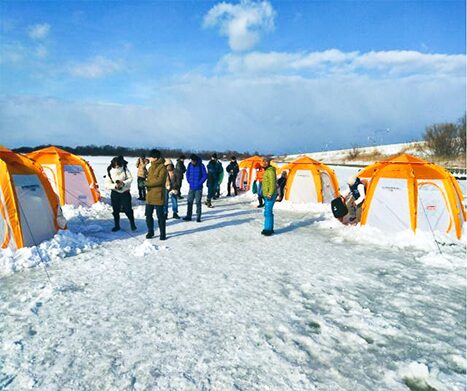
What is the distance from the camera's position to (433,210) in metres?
8.68

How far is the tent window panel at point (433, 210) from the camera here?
340 inches

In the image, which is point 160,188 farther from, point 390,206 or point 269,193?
point 390,206

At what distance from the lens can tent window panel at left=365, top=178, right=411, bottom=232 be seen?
8797 mm

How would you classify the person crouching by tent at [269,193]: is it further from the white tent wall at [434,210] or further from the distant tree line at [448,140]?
the distant tree line at [448,140]

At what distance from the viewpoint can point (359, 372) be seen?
11.1 ft

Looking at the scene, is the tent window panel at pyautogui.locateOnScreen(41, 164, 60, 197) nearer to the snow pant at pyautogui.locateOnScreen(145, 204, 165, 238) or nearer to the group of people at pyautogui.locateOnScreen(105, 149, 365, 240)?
the group of people at pyautogui.locateOnScreen(105, 149, 365, 240)

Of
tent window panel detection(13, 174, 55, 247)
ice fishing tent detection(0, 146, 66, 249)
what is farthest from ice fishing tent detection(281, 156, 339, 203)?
tent window panel detection(13, 174, 55, 247)

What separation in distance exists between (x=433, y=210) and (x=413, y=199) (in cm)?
58

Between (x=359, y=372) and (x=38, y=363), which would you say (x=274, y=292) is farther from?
(x=38, y=363)

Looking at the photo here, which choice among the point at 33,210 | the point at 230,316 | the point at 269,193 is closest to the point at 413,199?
the point at 269,193

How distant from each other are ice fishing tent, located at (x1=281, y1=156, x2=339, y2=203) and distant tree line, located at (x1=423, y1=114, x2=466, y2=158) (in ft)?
169

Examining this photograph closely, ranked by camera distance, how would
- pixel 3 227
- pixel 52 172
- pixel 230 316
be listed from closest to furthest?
pixel 230 316 → pixel 3 227 → pixel 52 172

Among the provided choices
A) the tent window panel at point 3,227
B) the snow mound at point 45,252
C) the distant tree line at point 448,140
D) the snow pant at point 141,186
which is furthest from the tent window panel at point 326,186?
the distant tree line at point 448,140

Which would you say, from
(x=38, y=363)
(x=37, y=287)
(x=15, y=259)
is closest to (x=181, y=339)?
(x=38, y=363)
